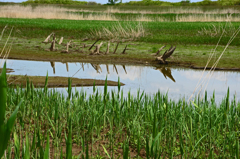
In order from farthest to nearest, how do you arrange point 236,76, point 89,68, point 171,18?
point 171,18 < point 89,68 < point 236,76

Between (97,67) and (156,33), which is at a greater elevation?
(156,33)

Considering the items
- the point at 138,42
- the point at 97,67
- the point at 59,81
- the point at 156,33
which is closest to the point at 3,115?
the point at 59,81

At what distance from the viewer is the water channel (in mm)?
8102

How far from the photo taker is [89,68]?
1173 centimetres

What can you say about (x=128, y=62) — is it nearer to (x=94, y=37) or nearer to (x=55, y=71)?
(x=55, y=71)

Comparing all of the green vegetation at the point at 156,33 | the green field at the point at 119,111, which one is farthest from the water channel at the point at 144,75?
the green vegetation at the point at 156,33

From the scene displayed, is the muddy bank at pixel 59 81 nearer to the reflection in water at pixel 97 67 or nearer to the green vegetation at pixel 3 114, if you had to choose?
the reflection in water at pixel 97 67

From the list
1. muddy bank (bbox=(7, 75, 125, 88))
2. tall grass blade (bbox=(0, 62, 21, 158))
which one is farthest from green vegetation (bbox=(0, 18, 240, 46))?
tall grass blade (bbox=(0, 62, 21, 158))

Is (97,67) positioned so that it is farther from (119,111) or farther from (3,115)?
(3,115)

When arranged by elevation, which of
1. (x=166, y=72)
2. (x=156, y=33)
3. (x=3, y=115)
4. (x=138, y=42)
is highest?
(x=156, y=33)

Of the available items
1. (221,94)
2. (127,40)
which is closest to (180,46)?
(127,40)

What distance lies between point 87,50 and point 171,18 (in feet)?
67.4

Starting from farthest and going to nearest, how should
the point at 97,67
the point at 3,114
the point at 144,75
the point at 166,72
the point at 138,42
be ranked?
the point at 138,42, the point at 97,67, the point at 166,72, the point at 144,75, the point at 3,114

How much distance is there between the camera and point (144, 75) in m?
10.4
